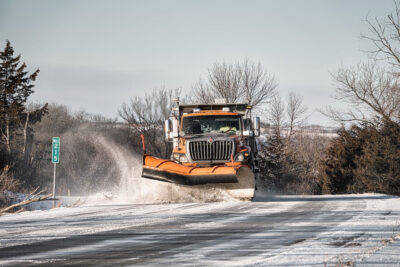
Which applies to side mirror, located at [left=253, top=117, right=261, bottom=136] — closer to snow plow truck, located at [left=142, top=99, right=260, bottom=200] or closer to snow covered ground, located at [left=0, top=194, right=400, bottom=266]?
snow plow truck, located at [left=142, top=99, right=260, bottom=200]

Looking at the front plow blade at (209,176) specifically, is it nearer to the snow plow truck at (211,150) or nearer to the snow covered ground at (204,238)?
the snow plow truck at (211,150)

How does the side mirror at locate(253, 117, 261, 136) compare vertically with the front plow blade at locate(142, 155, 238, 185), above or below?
above

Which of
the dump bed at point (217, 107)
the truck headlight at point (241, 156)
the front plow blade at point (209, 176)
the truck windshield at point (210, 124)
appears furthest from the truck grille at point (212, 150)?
the dump bed at point (217, 107)

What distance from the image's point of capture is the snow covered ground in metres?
4.73

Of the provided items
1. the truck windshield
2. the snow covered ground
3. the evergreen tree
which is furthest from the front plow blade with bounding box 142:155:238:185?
the evergreen tree

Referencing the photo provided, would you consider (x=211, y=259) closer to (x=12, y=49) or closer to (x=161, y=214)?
(x=161, y=214)

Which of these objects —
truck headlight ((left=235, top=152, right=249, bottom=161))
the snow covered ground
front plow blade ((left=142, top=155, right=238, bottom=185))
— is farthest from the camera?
truck headlight ((left=235, top=152, right=249, bottom=161))

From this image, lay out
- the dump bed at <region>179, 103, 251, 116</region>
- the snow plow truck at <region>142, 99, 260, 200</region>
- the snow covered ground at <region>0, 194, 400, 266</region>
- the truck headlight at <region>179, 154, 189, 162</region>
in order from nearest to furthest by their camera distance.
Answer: the snow covered ground at <region>0, 194, 400, 266</region> < the snow plow truck at <region>142, 99, 260, 200</region> < the truck headlight at <region>179, 154, 189, 162</region> < the dump bed at <region>179, 103, 251, 116</region>

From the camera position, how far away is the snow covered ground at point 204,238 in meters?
4.73

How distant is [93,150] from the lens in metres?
46.1

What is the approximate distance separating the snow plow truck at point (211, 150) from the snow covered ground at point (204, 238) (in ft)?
8.14

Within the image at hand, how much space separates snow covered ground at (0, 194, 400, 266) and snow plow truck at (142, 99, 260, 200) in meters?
2.48

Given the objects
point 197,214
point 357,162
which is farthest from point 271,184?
point 197,214

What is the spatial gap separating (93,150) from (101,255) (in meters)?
42.0
